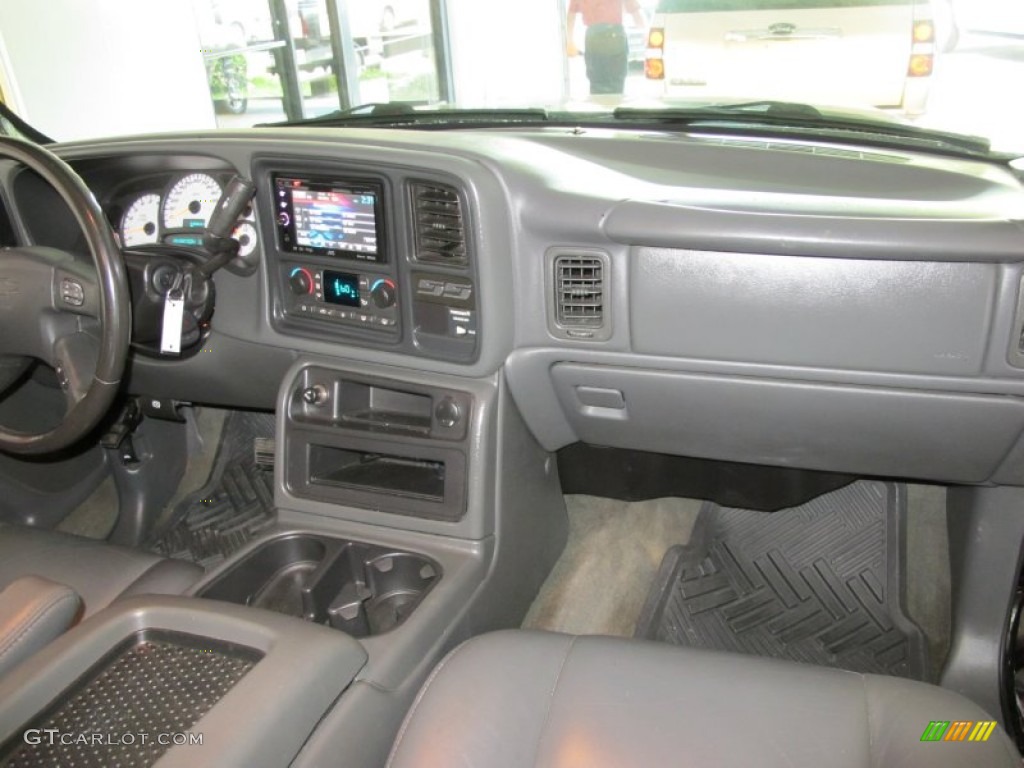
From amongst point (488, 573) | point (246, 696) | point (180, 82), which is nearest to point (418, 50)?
point (180, 82)

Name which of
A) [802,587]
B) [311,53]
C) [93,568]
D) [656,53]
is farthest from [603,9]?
[311,53]

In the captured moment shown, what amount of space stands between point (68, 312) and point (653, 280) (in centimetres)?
119

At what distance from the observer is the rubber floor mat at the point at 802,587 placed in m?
2.04

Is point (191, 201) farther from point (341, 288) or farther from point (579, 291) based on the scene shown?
point (579, 291)

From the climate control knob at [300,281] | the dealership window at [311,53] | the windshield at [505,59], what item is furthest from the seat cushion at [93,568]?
the dealership window at [311,53]

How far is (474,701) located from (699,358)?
0.79 m

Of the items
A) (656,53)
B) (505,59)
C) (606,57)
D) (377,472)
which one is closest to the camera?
(377,472)

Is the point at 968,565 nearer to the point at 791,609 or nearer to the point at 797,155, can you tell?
the point at 791,609

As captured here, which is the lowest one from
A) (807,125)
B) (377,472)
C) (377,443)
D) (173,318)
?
(377,472)

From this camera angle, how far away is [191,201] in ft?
6.56

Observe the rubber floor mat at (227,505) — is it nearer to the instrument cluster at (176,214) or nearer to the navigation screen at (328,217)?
the instrument cluster at (176,214)

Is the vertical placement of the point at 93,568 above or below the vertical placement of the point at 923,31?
below

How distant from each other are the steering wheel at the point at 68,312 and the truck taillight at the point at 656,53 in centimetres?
204

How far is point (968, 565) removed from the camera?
6.18 ft
